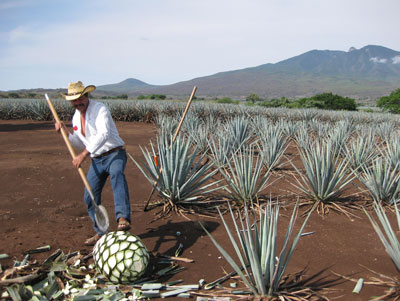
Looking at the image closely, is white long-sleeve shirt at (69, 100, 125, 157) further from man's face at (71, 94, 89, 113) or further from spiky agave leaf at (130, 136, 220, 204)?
spiky agave leaf at (130, 136, 220, 204)

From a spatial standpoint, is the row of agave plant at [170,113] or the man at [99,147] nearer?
the man at [99,147]

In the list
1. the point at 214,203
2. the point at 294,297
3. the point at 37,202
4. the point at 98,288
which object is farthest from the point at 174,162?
the point at 294,297

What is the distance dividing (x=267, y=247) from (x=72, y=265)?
1.52m

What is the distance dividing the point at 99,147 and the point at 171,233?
112 centimetres

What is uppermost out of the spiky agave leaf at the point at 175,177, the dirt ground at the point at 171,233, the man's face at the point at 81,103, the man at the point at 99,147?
the man's face at the point at 81,103

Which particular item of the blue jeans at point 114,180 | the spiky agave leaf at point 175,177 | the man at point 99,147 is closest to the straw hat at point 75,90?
the man at point 99,147

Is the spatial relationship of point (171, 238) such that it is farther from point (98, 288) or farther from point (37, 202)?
point (37, 202)

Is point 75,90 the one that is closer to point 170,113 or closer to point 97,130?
point 97,130

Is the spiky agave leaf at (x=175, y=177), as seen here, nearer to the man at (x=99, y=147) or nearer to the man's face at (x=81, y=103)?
the man at (x=99, y=147)

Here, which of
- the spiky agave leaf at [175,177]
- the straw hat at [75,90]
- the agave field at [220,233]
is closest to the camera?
the agave field at [220,233]

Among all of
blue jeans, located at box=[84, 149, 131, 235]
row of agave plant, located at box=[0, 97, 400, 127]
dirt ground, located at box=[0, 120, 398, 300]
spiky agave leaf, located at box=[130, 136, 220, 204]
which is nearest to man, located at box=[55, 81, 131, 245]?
blue jeans, located at box=[84, 149, 131, 235]

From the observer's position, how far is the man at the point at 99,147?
10.3 ft

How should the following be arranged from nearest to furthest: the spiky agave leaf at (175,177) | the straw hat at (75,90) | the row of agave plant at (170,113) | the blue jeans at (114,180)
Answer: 1. the straw hat at (75,90)
2. the blue jeans at (114,180)
3. the spiky agave leaf at (175,177)
4. the row of agave plant at (170,113)

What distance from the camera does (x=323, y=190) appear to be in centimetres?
421
